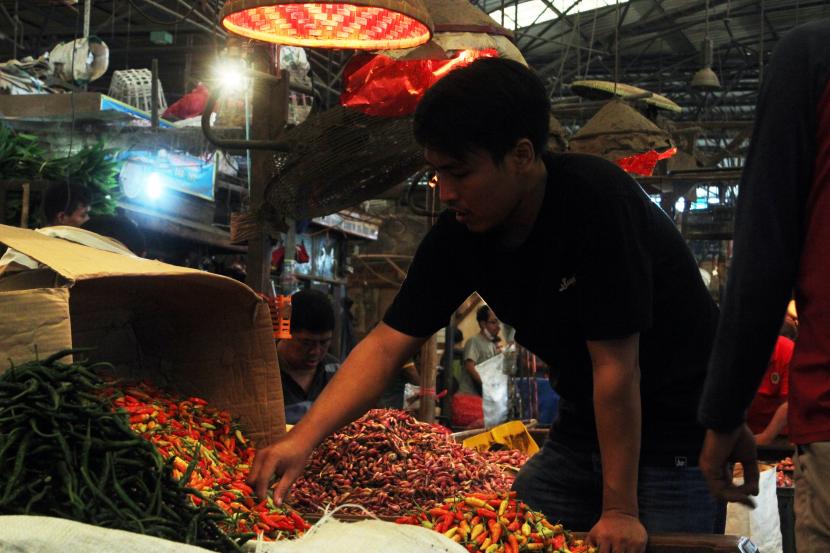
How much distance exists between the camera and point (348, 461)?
3676 mm

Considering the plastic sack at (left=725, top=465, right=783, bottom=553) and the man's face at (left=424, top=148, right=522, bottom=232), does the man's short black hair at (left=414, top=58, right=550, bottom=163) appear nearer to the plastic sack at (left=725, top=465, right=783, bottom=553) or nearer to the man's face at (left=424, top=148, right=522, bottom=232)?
the man's face at (left=424, top=148, right=522, bottom=232)

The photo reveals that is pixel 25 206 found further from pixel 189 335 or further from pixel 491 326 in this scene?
pixel 491 326

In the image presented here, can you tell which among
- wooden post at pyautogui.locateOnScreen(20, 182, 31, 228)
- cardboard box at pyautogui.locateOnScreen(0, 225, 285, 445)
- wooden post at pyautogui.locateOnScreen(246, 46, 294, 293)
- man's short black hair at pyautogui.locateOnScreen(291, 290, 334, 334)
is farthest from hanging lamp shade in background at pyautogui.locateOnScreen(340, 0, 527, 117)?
wooden post at pyautogui.locateOnScreen(20, 182, 31, 228)

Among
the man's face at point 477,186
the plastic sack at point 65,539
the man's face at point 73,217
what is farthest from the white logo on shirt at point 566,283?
the man's face at point 73,217

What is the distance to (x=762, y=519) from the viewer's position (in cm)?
486

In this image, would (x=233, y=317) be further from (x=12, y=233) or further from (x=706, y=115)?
(x=706, y=115)

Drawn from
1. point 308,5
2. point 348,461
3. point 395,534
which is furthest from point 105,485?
point 308,5

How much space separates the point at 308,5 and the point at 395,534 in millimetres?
2253

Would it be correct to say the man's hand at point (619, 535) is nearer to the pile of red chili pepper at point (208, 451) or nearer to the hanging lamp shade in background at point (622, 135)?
the pile of red chili pepper at point (208, 451)

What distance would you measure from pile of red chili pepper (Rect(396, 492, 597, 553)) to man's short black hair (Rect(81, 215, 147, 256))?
268 cm

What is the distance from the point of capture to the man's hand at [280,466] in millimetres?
2424

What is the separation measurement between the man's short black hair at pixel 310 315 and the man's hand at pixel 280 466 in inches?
97.8

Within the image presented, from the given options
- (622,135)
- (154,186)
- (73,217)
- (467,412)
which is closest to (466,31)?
(622,135)

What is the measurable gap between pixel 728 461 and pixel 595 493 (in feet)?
2.92
